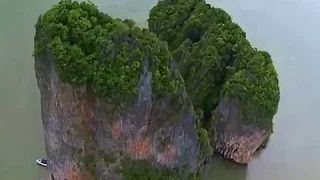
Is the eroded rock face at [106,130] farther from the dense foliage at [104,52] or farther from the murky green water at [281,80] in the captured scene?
the murky green water at [281,80]

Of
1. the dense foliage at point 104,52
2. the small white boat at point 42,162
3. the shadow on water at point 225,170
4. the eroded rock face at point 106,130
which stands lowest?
the small white boat at point 42,162

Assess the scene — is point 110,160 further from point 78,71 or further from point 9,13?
point 9,13

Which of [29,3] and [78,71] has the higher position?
[29,3]

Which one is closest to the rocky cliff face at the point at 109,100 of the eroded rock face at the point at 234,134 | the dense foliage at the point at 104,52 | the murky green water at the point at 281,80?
the dense foliage at the point at 104,52


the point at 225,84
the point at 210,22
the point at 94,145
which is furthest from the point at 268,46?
the point at 94,145

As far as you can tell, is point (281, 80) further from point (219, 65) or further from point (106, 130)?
point (106, 130)

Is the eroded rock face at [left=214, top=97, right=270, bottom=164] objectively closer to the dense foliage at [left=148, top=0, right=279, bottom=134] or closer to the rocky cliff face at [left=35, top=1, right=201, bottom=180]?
the dense foliage at [left=148, top=0, right=279, bottom=134]
